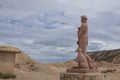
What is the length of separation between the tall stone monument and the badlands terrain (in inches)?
343

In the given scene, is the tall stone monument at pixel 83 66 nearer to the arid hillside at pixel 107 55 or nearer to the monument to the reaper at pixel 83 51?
the monument to the reaper at pixel 83 51

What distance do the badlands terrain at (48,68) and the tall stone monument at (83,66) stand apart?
28.6 ft

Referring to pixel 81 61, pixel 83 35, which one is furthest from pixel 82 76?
pixel 83 35

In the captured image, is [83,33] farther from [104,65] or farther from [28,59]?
[104,65]

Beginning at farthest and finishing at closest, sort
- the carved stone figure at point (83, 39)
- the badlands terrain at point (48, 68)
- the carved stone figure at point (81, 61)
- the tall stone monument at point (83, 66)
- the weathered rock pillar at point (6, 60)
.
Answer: the badlands terrain at point (48, 68), the weathered rock pillar at point (6, 60), the carved stone figure at point (83, 39), the carved stone figure at point (81, 61), the tall stone monument at point (83, 66)

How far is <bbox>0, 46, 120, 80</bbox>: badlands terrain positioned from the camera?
24.5 metres

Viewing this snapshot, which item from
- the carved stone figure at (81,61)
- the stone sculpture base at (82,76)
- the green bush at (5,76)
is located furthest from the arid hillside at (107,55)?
the stone sculpture base at (82,76)

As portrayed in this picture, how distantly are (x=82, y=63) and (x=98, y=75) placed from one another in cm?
104

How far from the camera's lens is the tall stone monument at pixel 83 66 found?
13403 mm

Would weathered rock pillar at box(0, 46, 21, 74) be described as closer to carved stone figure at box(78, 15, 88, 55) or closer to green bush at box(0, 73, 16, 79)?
green bush at box(0, 73, 16, 79)

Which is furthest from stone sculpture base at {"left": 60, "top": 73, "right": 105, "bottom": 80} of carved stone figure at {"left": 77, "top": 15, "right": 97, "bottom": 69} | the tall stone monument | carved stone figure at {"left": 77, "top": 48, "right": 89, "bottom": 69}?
carved stone figure at {"left": 77, "top": 15, "right": 97, "bottom": 69}

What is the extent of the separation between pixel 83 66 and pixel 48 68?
25515mm

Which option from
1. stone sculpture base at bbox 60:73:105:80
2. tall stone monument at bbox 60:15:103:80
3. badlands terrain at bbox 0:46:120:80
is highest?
tall stone monument at bbox 60:15:103:80

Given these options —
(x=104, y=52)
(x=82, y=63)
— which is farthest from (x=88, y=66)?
(x=104, y=52)
